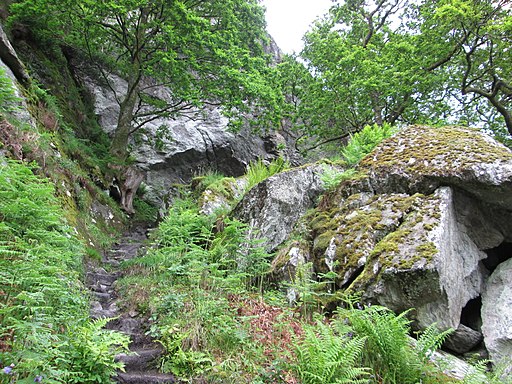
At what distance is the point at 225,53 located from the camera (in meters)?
11.0

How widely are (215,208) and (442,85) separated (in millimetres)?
10245

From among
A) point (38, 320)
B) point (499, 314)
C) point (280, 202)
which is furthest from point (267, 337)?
point (280, 202)

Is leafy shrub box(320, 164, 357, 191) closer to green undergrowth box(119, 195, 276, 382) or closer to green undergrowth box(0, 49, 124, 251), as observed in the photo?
green undergrowth box(119, 195, 276, 382)

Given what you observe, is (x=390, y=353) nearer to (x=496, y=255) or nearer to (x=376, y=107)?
(x=496, y=255)

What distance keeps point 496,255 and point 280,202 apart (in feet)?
12.5

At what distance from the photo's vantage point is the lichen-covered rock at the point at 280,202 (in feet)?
21.3

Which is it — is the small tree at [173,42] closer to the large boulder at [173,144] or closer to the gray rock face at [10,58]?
the large boulder at [173,144]

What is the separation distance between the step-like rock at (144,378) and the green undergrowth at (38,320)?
0.16 m

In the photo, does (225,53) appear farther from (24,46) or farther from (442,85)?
(442,85)

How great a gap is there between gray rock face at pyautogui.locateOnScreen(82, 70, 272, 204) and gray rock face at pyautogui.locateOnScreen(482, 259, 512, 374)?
38.3ft

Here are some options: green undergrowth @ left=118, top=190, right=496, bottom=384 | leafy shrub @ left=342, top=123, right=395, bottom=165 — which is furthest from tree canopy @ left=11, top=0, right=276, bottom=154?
green undergrowth @ left=118, top=190, right=496, bottom=384

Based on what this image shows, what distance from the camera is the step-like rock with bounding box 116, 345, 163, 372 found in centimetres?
327

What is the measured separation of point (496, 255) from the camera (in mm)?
5051

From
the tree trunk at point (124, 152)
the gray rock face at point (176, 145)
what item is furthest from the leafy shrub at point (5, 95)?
the gray rock face at point (176, 145)
